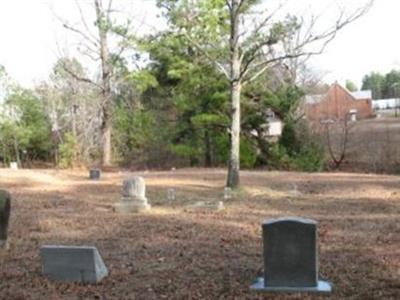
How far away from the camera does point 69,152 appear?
113 ft

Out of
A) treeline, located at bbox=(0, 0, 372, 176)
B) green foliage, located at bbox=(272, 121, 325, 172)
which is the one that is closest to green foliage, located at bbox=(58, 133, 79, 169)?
treeline, located at bbox=(0, 0, 372, 176)

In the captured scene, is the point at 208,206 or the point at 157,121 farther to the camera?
the point at 157,121

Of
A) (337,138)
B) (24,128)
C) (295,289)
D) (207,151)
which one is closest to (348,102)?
(337,138)

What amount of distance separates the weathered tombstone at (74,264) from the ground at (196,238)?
135 mm

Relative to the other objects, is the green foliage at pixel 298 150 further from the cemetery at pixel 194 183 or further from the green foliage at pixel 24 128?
the green foliage at pixel 24 128

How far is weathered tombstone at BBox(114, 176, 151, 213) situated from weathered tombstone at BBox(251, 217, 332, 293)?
7.28 metres

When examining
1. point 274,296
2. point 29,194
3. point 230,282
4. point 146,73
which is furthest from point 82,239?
point 146,73

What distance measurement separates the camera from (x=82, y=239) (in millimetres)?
10438

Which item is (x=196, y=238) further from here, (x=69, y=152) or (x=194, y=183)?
(x=69, y=152)

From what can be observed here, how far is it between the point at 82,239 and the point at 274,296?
15.2 feet

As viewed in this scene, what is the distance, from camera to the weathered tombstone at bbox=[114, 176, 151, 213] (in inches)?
552

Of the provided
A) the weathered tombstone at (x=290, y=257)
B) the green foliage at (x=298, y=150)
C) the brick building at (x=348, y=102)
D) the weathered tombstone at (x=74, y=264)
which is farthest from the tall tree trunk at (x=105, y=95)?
the brick building at (x=348, y=102)

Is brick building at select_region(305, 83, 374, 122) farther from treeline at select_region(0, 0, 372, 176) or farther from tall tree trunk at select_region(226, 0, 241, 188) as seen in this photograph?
tall tree trunk at select_region(226, 0, 241, 188)

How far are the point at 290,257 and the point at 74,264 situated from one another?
256cm
